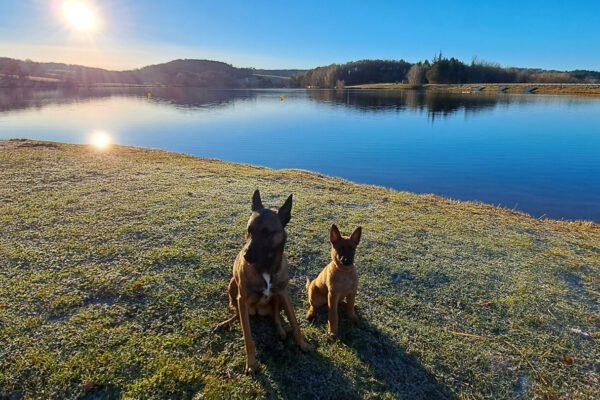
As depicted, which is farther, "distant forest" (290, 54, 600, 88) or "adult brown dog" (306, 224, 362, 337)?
"distant forest" (290, 54, 600, 88)

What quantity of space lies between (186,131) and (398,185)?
23611 mm

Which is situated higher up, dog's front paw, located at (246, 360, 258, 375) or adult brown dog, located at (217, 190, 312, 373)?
adult brown dog, located at (217, 190, 312, 373)

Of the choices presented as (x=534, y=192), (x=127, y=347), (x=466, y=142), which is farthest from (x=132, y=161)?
(x=466, y=142)

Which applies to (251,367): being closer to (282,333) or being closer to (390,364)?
(282,333)

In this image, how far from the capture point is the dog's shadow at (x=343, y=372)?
4.04 meters

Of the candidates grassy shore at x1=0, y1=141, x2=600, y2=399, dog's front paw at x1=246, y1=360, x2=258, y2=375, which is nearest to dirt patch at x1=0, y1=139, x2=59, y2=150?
grassy shore at x1=0, y1=141, x2=600, y2=399

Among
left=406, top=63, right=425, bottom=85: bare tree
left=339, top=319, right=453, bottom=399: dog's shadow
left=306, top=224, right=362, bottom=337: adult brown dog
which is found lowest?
left=339, top=319, right=453, bottom=399: dog's shadow

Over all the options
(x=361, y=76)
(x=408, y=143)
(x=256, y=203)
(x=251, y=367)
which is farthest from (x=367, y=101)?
(x=361, y=76)

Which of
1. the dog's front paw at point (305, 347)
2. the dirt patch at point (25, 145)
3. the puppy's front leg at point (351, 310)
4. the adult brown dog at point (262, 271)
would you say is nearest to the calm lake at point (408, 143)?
the dirt patch at point (25, 145)

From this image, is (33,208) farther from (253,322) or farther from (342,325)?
(342,325)

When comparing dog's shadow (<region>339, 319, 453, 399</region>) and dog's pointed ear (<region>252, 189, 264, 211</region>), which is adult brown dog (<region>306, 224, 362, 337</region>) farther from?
dog's pointed ear (<region>252, 189, 264, 211</region>)

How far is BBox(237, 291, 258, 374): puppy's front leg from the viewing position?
13.4 ft

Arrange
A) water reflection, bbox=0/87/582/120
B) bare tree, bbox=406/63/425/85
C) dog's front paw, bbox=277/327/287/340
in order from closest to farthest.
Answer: dog's front paw, bbox=277/327/287/340, water reflection, bbox=0/87/582/120, bare tree, bbox=406/63/425/85

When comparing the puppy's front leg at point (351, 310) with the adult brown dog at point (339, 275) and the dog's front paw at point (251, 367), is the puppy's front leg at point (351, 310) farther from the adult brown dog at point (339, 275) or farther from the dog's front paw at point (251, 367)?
the dog's front paw at point (251, 367)
